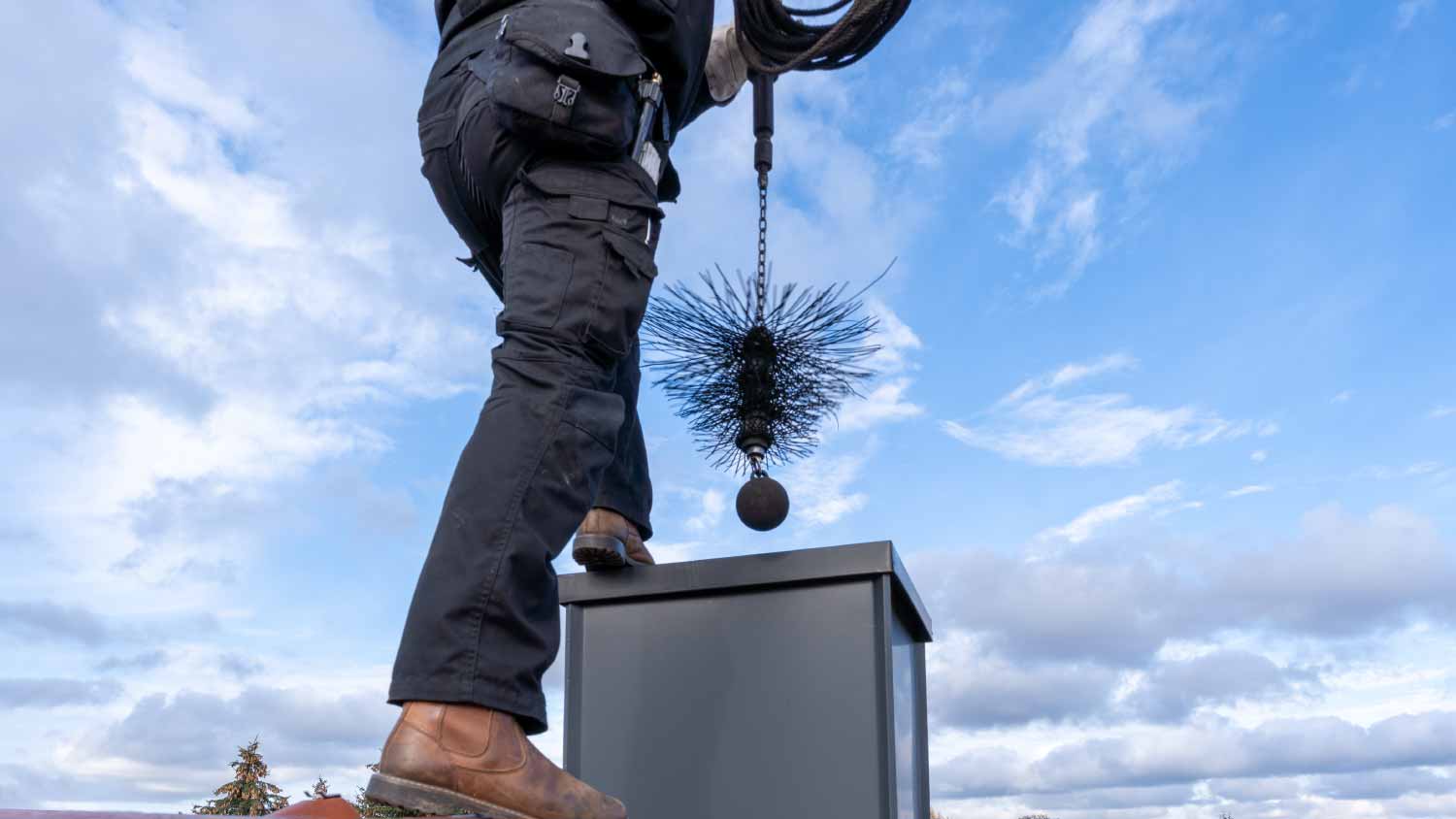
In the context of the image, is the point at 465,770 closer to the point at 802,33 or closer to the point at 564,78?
the point at 564,78

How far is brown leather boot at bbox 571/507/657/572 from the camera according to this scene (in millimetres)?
2252

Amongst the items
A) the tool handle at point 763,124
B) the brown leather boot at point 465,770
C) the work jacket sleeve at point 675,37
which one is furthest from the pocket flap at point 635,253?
the tool handle at point 763,124

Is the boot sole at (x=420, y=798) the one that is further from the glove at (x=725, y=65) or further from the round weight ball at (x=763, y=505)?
the glove at (x=725, y=65)

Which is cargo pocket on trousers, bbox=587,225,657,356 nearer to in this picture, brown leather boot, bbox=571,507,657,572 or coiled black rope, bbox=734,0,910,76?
brown leather boot, bbox=571,507,657,572

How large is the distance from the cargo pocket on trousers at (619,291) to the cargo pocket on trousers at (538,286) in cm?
5

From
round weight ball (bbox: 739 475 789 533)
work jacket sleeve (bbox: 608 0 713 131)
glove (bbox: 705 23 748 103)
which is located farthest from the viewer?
glove (bbox: 705 23 748 103)

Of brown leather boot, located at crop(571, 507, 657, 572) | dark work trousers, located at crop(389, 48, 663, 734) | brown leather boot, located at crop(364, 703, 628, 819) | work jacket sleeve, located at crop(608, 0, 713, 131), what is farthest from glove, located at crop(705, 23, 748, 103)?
brown leather boot, located at crop(364, 703, 628, 819)

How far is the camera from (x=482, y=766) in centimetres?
146

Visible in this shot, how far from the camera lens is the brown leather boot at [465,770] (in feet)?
4.70

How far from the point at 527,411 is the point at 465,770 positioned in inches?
17.6

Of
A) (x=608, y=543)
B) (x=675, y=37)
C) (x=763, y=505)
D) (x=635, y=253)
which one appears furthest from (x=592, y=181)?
(x=763, y=505)

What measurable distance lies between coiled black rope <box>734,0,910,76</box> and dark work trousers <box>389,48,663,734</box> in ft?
2.77

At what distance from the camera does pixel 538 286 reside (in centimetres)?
165

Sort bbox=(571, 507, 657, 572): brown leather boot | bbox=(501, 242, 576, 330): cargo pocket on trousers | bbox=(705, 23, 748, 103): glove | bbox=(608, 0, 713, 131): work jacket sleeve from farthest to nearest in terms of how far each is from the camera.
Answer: bbox=(705, 23, 748, 103): glove
bbox=(571, 507, 657, 572): brown leather boot
bbox=(608, 0, 713, 131): work jacket sleeve
bbox=(501, 242, 576, 330): cargo pocket on trousers
